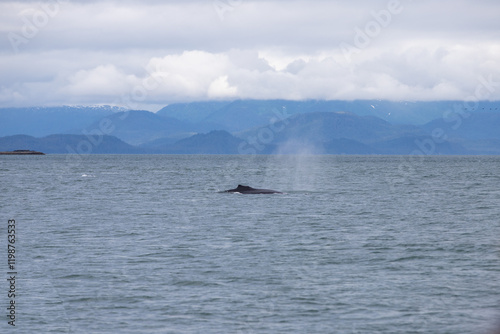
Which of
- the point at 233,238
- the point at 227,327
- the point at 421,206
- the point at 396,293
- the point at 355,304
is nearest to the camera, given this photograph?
the point at 227,327

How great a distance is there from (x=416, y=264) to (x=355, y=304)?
892 cm

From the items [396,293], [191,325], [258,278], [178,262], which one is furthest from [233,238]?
[191,325]

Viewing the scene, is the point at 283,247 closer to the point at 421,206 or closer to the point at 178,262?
the point at 178,262

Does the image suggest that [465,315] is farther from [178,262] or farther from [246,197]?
[246,197]

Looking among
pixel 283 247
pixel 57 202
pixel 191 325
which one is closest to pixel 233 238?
pixel 283 247

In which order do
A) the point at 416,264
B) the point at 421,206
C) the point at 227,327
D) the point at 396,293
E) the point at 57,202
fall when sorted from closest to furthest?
the point at 227,327, the point at 396,293, the point at 416,264, the point at 421,206, the point at 57,202

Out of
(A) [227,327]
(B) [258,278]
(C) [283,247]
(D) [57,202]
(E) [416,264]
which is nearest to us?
(A) [227,327]

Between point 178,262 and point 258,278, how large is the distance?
5.48 meters

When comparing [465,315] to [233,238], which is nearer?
[465,315]

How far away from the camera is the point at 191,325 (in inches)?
866

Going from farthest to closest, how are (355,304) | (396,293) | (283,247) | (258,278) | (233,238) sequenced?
(233,238)
(283,247)
(258,278)
(396,293)
(355,304)

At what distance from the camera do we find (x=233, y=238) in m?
41.6

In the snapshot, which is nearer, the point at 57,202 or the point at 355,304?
the point at 355,304

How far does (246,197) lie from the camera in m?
76.6
